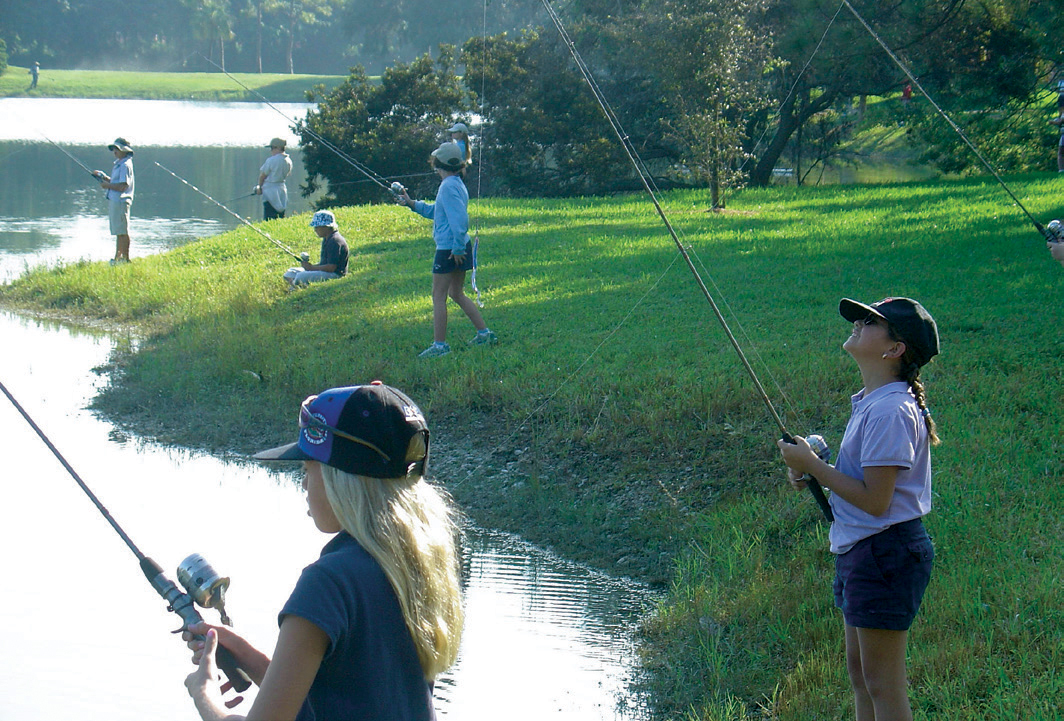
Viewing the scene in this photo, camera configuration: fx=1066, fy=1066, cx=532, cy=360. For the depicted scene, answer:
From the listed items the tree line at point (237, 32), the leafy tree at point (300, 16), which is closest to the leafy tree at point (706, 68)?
the tree line at point (237, 32)

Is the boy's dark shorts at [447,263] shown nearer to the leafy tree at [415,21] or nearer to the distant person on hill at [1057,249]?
the distant person on hill at [1057,249]

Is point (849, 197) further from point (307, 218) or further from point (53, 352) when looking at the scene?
point (53, 352)

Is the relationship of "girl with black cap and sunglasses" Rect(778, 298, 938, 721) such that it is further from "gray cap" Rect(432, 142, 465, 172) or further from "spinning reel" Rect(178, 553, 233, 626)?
"gray cap" Rect(432, 142, 465, 172)

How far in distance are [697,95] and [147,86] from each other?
3743 cm

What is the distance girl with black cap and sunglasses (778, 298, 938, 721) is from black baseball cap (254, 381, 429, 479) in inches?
54.9

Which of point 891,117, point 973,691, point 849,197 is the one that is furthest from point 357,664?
point 891,117

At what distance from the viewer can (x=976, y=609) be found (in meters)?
3.79

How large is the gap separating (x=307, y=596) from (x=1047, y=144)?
777 inches

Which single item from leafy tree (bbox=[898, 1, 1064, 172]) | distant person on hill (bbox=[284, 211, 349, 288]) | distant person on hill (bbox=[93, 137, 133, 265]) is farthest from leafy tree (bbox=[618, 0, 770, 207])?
distant person on hill (bbox=[93, 137, 133, 265])

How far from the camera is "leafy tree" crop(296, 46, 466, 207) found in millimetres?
20203

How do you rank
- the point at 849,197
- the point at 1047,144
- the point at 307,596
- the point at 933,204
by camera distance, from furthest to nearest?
the point at 1047,144 < the point at 849,197 < the point at 933,204 < the point at 307,596

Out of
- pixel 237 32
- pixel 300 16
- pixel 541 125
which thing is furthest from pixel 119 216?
pixel 237 32

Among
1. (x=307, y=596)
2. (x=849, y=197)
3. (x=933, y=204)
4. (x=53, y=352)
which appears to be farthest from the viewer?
(x=849, y=197)

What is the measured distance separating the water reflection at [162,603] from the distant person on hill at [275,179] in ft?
26.4
